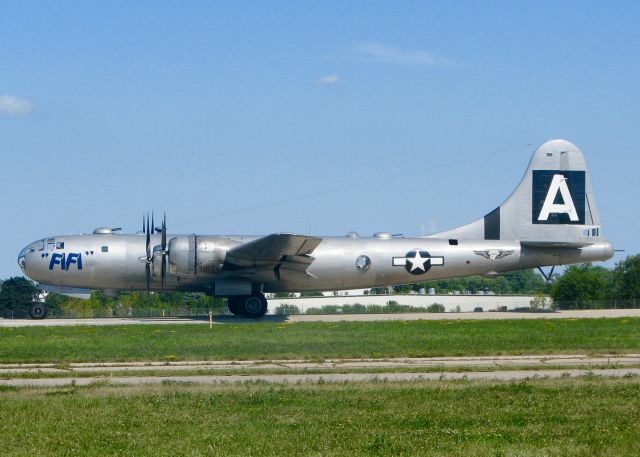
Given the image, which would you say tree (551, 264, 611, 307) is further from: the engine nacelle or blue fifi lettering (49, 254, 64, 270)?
blue fifi lettering (49, 254, 64, 270)

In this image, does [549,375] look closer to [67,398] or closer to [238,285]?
[67,398]

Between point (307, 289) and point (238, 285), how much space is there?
393cm

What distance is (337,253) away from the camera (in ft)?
139

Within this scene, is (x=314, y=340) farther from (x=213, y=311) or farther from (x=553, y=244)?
(x=213, y=311)

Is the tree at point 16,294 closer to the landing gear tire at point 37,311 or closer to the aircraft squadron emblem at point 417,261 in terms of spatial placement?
the landing gear tire at point 37,311

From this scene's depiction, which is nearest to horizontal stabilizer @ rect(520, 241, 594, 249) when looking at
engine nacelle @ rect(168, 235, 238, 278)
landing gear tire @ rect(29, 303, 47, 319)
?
engine nacelle @ rect(168, 235, 238, 278)

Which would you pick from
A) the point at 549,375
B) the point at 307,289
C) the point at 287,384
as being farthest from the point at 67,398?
the point at 307,289

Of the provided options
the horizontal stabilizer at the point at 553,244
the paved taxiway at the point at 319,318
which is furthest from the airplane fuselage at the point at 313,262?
the paved taxiway at the point at 319,318

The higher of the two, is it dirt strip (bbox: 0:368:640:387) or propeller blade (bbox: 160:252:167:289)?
propeller blade (bbox: 160:252:167:289)

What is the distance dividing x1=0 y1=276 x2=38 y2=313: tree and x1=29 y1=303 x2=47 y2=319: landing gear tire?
27101 millimetres

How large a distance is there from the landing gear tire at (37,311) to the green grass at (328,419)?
26640mm

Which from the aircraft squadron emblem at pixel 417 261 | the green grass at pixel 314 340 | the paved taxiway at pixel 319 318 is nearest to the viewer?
the green grass at pixel 314 340

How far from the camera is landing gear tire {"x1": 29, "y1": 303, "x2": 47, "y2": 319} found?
42.8 meters

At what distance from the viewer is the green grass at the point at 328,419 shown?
39.3ft
